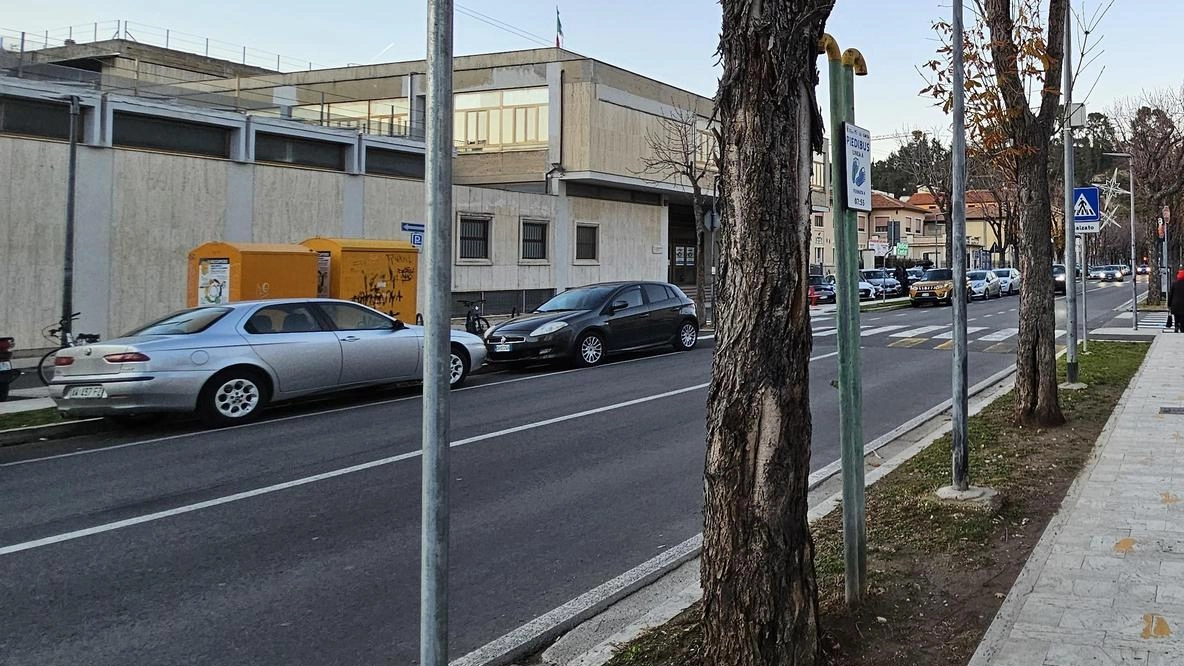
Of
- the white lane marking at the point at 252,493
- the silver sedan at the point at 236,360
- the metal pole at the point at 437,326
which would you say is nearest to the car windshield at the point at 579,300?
the silver sedan at the point at 236,360

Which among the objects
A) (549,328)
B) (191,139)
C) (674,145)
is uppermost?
(674,145)

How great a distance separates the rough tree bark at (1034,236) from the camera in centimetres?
916

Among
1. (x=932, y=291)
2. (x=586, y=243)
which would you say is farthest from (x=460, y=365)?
(x=932, y=291)

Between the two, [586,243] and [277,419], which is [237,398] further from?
[586,243]

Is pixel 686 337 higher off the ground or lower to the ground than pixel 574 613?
higher

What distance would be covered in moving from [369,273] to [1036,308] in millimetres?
12252

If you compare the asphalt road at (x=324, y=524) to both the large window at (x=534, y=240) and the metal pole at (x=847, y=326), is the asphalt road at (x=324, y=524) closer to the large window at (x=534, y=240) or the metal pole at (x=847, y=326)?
the metal pole at (x=847, y=326)

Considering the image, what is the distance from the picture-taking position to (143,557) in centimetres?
582

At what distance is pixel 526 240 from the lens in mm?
29469

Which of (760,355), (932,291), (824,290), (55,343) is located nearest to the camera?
(760,355)

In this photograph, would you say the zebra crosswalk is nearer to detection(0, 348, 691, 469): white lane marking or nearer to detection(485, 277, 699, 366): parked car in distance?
detection(485, 277, 699, 366): parked car in distance

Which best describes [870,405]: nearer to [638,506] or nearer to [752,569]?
[638,506]

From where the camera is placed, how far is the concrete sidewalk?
4035mm

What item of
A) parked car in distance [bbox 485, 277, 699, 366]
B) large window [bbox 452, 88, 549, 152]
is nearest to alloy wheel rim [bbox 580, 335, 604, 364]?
parked car in distance [bbox 485, 277, 699, 366]
